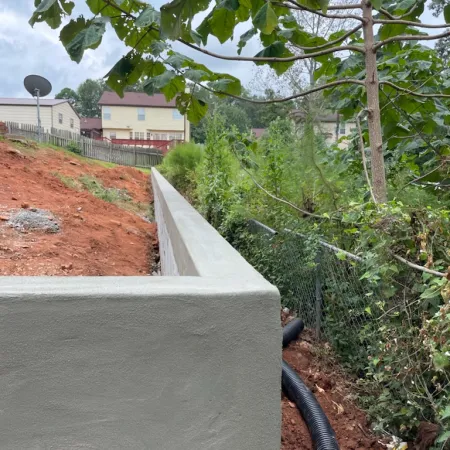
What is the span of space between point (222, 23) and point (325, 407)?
261 centimetres

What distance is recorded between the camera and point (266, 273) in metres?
4.59

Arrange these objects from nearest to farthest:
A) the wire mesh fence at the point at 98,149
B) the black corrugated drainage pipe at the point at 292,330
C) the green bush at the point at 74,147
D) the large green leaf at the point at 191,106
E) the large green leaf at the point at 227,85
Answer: the large green leaf at the point at 227,85 → the large green leaf at the point at 191,106 → the black corrugated drainage pipe at the point at 292,330 → the wire mesh fence at the point at 98,149 → the green bush at the point at 74,147

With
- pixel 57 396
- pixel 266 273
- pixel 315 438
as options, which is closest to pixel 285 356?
pixel 315 438

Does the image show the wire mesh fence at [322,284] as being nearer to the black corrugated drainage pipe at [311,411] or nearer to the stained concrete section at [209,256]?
the black corrugated drainage pipe at [311,411]

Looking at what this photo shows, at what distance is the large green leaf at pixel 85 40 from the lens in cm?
208

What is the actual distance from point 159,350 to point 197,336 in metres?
0.14

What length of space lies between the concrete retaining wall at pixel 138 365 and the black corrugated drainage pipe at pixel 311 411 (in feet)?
3.13

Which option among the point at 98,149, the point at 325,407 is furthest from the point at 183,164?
the point at 98,149

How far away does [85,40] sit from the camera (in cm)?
209

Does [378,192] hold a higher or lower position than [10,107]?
lower

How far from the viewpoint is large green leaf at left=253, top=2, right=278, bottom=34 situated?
2.09 metres

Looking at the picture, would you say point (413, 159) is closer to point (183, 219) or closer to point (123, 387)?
point (183, 219)

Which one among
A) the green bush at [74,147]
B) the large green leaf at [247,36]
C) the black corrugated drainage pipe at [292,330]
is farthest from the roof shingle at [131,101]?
the black corrugated drainage pipe at [292,330]

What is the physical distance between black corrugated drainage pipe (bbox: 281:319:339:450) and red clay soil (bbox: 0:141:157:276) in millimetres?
2482
